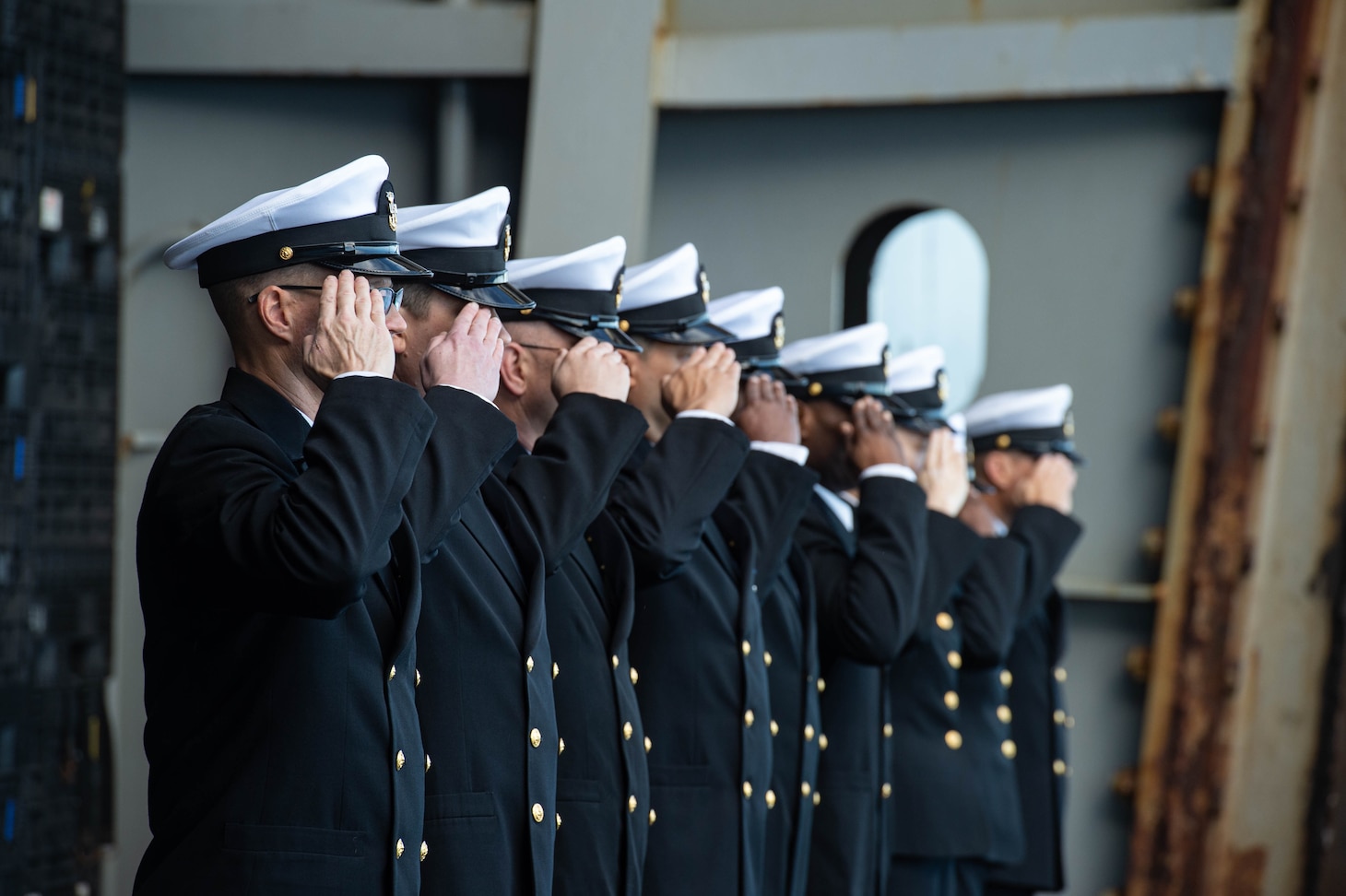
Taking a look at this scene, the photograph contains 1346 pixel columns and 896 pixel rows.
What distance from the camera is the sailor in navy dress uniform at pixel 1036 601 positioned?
14.1ft

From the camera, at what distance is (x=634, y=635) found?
3020 mm

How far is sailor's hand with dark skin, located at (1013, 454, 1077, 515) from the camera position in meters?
4.46

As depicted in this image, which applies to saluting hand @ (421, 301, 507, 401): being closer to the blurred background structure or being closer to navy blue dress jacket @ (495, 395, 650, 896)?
navy blue dress jacket @ (495, 395, 650, 896)

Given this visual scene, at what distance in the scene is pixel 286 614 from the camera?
75.4 inches

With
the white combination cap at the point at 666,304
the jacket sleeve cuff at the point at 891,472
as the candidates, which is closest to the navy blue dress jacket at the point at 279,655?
the white combination cap at the point at 666,304

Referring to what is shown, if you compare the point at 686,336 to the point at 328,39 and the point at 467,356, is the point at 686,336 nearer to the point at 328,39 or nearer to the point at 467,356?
the point at 467,356

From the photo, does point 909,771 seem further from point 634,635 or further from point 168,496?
point 168,496

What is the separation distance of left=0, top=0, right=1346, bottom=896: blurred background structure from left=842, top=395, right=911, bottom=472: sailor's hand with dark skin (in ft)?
4.28

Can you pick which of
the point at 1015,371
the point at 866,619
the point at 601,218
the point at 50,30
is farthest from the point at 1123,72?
the point at 50,30

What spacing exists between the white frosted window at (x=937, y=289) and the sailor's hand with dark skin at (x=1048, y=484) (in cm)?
86

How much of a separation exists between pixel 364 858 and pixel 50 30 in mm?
2979

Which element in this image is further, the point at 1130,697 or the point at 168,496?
the point at 1130,697

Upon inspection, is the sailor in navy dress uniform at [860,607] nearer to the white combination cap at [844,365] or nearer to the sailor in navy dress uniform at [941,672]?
the white combination cap at [844,365]

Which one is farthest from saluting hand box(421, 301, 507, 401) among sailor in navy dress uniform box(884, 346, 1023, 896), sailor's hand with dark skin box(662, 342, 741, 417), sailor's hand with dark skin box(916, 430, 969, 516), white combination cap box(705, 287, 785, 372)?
sailor's hand with dark skin box(916, 430, 969, 516)
